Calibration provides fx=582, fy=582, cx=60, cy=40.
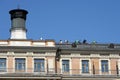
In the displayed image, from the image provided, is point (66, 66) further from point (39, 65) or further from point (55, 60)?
point (39, 65)

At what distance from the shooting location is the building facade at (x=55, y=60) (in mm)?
77188

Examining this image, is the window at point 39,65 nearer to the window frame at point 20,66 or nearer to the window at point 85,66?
the window frame at point 20,66

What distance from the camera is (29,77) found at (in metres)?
75.6

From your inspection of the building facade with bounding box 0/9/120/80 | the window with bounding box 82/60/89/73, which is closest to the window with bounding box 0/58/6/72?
the building facade with bounding box 0/9/120/80

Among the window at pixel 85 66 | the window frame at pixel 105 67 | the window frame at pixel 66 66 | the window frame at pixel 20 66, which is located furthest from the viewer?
the window frame at pixel 105 67

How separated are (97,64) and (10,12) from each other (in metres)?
14.7

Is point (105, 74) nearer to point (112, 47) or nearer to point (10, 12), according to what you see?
point (112, 47)

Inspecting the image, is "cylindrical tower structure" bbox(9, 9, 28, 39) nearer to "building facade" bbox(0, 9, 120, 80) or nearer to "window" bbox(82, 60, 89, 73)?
"building facade" bbox(0, 9, 120, 80)

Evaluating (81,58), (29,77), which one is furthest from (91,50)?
(29,77)

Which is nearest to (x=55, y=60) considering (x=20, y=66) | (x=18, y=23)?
(x=20, y=66)

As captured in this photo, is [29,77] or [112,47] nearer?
[29,77]

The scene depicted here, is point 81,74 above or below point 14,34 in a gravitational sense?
below

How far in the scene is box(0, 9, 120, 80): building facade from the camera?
77188 mm

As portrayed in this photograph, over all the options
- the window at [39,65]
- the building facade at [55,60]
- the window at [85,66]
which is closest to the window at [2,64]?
the building facade at [55,60]
